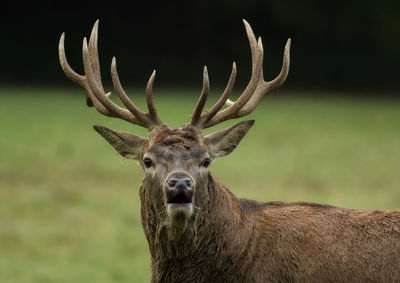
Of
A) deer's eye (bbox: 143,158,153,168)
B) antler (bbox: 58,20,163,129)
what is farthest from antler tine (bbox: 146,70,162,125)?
deer's eye (bbox: 143,158,153,168)

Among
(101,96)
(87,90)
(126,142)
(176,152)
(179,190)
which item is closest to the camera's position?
(179,190)

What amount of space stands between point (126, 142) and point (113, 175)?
35.3 ft

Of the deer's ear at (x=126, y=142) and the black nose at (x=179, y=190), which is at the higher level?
the deer's ear at (x=126, y=142)

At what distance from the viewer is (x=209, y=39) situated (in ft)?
130

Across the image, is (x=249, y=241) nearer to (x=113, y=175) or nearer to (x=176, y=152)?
(x=176, y=152)

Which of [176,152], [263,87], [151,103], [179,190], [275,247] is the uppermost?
[263,87]

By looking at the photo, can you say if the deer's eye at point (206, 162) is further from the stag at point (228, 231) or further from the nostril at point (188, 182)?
the nostril at point (188, 182)

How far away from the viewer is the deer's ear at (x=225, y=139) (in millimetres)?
6875

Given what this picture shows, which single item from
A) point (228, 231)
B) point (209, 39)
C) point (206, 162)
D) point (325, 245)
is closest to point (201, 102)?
point (206, 162)

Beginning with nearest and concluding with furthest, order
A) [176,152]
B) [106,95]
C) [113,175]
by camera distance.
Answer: [176,152], [106,95], [113,175]

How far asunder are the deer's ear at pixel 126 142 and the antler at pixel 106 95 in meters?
0.16

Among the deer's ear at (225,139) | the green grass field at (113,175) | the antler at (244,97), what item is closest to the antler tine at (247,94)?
the antler at (244,97)

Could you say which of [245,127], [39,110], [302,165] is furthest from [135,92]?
[245,127]

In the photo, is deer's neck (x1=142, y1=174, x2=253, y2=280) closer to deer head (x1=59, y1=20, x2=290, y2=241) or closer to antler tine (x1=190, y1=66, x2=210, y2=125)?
deer head (x1=59, y1=20, x2=290, y2=241)
